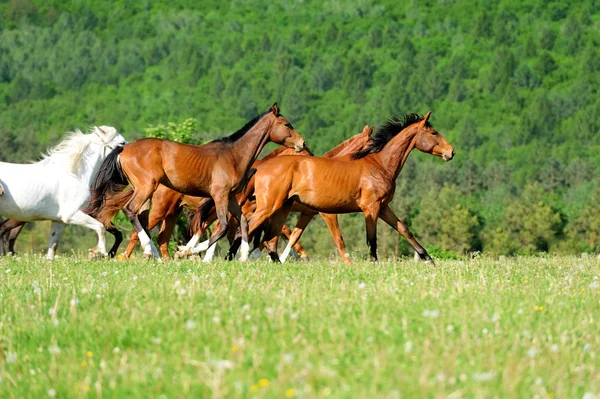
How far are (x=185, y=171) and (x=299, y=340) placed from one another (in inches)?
343

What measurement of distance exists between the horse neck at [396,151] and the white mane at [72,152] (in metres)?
4.42

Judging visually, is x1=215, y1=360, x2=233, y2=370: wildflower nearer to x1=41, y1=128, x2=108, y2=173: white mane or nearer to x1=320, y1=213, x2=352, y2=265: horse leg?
x1=41, y1=128, x2=108, y2=173: white mane

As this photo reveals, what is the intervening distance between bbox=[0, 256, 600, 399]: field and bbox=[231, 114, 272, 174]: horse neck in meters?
5.78

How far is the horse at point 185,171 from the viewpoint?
51.5 ft

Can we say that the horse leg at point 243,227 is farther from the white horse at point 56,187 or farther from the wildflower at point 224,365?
the wildflower at point 224,365

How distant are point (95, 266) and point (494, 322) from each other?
22.4 ft

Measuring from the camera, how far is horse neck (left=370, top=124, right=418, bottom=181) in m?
17.2

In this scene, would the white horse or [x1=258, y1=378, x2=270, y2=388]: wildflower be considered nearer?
[x1=258, y1=378, x2=270, y2=388]: wildflower

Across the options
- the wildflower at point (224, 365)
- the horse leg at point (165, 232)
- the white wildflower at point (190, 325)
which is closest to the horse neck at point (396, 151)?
the horse leg at point (165, 232)

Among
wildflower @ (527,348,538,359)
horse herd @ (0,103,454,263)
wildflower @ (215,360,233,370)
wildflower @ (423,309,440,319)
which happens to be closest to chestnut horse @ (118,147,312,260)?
horse herd @ (0,103,454,263)

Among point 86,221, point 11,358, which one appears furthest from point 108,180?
point 11,358

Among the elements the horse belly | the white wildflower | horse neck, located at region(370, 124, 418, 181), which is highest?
the white wildflower

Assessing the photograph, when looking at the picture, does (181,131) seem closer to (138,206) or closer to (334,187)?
(334,187)

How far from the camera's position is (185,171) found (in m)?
16.0
